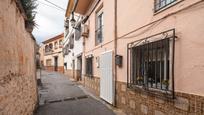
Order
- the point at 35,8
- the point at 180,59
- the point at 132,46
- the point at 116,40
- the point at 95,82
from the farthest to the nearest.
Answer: the point at 95,82
the point at 116,40
the point at 35,8
the point at 132,46
the point at 180,59

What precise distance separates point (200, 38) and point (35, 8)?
5.35 meters

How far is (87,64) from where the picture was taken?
13.6m

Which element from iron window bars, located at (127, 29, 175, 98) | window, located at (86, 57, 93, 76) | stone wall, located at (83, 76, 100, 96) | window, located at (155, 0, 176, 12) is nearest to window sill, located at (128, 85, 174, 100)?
iron window bars, located at (127, 29, 175, 98)

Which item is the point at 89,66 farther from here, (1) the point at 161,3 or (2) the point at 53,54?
(2) the point at 53,54

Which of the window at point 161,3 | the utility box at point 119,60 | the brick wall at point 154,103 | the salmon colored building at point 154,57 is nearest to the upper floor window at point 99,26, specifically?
the salmon colored building at point 154,57

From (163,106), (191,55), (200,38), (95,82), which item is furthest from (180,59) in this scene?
(95,82)

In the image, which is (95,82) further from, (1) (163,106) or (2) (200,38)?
(2) (200,38)

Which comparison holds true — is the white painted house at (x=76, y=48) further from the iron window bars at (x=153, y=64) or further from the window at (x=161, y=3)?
the window at (x=161, y=3)

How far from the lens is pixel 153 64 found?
200 inches

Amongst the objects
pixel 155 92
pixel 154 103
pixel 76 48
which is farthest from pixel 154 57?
pixel 76 48

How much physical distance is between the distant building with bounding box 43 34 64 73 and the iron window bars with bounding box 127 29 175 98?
27611mm

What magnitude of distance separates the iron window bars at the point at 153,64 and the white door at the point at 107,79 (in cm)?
168

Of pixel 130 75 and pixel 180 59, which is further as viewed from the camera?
pixel 130 75

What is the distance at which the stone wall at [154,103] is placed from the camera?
3.46m
